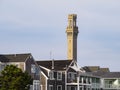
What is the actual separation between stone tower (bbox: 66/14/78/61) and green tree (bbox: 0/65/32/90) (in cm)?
8464

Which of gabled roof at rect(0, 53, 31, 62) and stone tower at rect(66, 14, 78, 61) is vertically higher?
stone tower at rect(66, 14, 78, 61)

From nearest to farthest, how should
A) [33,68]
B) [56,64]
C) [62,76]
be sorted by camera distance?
[33,68], [62,76], [56,64]

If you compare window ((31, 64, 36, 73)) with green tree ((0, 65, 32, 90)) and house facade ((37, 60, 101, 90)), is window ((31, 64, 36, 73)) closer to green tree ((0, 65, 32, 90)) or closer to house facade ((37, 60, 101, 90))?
house facade ((37, 60, 101, 90))

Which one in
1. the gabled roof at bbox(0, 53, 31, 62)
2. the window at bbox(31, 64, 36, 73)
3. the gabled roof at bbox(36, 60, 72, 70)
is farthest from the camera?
the gabled roof at bbox(36, 60, 72, 70)

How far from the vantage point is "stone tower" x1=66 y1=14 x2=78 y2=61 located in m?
167

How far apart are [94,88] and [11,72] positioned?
4115cm

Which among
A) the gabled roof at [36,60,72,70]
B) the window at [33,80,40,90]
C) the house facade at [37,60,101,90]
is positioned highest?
the gabled roof at [36,60,72,70]

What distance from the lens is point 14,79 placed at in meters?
79.0

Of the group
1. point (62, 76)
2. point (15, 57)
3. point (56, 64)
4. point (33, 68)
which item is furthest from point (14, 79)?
point (56, 64)

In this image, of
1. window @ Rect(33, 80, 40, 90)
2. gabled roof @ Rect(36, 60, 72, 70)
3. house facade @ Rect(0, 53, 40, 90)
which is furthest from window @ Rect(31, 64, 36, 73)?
gabled roof @ Rect(36, 60, 72, 70)

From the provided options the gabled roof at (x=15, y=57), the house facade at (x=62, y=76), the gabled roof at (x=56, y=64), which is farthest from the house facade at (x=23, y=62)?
the gabled roof at (x=56, y=64)

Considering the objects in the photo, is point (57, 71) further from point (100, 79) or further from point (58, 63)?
point (100, 79)

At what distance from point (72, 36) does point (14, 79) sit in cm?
9176

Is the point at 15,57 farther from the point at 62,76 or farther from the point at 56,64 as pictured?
the point at 56,64
